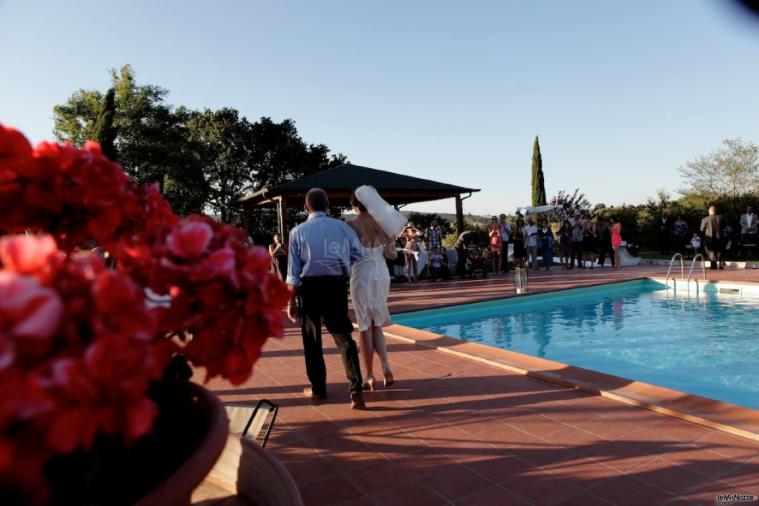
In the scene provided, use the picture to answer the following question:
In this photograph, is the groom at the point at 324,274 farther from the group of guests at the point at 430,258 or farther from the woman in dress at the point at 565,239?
the woman in dress at the point at 565,239

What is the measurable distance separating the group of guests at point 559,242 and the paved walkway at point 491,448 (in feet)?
35.0

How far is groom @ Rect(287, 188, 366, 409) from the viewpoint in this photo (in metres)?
3.68

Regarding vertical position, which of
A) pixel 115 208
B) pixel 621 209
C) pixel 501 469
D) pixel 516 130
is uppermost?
pixel 516 130

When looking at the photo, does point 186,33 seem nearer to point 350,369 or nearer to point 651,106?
point 350,369

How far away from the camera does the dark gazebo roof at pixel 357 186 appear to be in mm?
11648

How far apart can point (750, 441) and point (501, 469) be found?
1.55 m

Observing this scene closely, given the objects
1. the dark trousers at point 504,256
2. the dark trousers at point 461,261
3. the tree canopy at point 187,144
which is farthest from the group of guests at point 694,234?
the tree canopy at point 187,144

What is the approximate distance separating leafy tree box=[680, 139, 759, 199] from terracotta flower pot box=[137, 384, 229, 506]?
3380cm

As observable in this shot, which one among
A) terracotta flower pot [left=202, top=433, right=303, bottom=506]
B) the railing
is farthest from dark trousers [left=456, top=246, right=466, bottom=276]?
terracotta flower pot [left=202, top=433, right=303, bottom=506]

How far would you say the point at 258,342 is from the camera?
877mm

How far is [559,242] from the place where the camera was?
16.1 metres

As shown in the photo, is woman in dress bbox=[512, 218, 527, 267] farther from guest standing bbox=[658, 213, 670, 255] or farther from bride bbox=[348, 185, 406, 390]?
bride bbox=[348, 185, 406, 390]

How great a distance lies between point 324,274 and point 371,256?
59 cm

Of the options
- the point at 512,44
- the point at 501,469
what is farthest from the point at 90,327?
the point at 512,44
